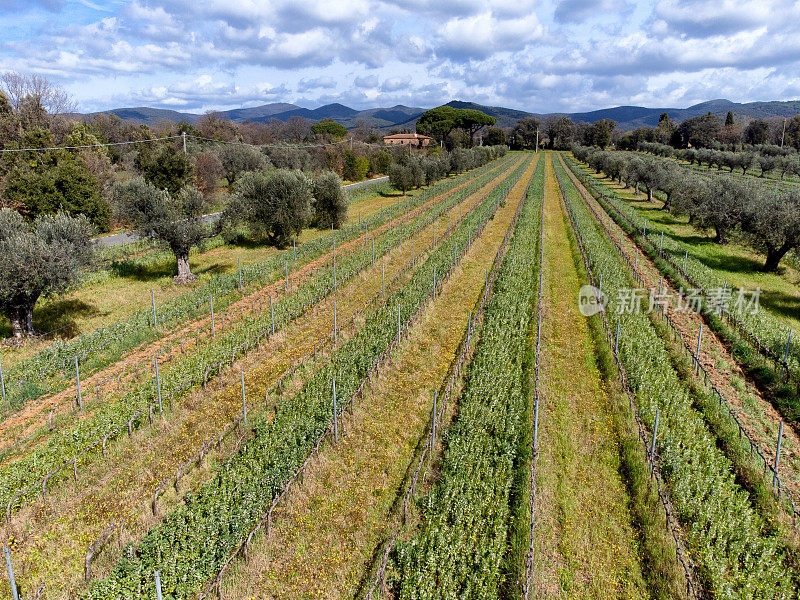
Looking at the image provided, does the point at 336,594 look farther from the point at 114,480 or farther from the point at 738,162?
the point at 738,162

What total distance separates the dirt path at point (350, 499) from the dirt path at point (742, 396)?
9.95m

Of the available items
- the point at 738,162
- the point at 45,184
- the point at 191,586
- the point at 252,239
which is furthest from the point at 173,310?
the point at 738,162

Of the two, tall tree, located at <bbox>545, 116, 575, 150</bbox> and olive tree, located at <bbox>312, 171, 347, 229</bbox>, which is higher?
tall tree, located at <bbox>545, 116, 575, 150</bbox>

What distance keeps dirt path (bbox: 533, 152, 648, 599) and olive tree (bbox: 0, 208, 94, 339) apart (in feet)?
69.0

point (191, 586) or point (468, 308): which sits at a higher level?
point (468, 308)

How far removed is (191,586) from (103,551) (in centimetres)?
263

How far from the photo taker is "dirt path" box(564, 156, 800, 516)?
44.9 feet

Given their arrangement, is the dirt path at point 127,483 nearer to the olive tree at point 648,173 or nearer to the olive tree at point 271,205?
the olive tree at point 271,205

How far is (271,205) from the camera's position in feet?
130

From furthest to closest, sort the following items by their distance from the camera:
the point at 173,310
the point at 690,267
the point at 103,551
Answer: the point at 690,267
the point at 173,310
the point at 103,551

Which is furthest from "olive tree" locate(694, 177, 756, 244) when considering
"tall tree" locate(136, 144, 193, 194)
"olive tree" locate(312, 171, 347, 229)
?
"tall tree" locate(136, 144, 193, 194)

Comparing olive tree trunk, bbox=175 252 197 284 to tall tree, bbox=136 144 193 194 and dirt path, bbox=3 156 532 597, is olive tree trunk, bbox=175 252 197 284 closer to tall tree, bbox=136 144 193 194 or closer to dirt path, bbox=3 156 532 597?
dirt path, bbox=3 156 532 597

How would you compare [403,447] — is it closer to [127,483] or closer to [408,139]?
[127,483]

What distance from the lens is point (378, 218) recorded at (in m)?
50.0
